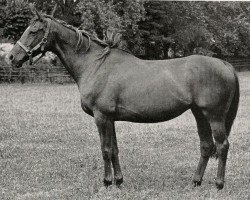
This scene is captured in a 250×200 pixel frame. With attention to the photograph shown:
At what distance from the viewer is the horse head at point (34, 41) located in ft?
22.7

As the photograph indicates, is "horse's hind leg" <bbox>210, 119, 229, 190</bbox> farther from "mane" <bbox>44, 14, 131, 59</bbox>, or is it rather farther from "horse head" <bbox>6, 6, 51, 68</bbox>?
"horse head" <bbox>6, 6, 51, 68</bbox>

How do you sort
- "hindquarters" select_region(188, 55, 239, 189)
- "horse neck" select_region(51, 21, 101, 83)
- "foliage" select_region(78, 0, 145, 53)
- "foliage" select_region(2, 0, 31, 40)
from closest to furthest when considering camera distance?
"hindquarters" select_region(188, 55, 239, 189) < "horse neck" select_region(51, 21, 101, 83) < "foliage" select_region(78, 0, 145, 53) < "foliage" select_region(2, 0, 31, 40)

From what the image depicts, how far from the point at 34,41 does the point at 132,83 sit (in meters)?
1.58

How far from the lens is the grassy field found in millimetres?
6957

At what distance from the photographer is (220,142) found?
6.88 metres

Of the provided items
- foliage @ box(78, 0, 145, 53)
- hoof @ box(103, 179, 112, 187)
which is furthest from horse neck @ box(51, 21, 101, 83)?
foliage @ box(78, 0, 145, 53)

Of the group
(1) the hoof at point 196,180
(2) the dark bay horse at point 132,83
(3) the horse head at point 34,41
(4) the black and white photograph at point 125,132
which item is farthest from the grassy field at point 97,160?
(3) the horse head at point 34,41

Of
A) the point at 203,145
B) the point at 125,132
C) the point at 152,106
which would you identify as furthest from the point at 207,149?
the point at 125,132

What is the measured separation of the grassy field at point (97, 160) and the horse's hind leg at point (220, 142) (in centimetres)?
18

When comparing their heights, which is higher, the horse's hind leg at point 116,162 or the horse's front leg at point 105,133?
the horse's front leg at point 105,133

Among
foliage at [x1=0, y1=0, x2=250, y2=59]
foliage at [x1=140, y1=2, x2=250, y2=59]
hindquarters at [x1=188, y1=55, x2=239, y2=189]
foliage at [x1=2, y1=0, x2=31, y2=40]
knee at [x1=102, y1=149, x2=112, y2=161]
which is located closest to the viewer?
hindquarters at [x1=188, y1=55, x2=239, y2=189]

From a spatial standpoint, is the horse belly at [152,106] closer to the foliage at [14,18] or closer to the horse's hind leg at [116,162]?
the horse's hind leg at [116,162]

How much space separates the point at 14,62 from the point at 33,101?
14.0 m

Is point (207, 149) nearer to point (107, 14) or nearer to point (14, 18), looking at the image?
point (107, 14)
